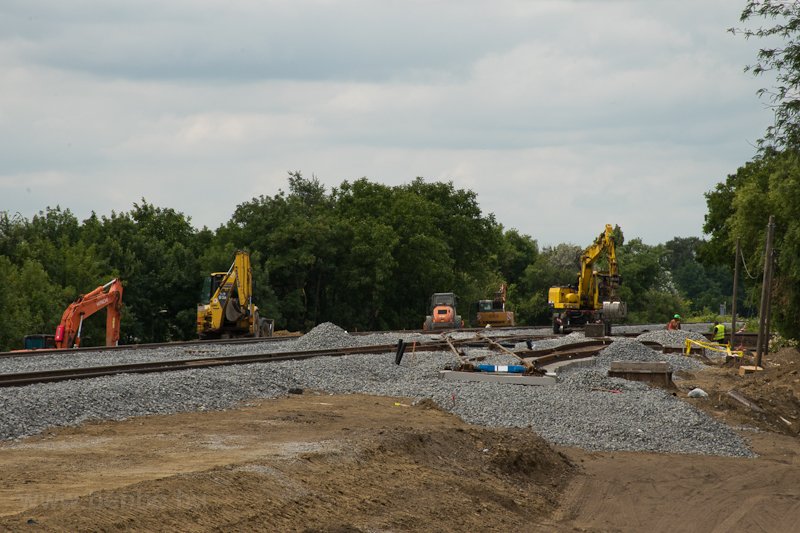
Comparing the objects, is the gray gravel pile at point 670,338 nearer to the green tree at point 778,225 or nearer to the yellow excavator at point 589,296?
the green tree at point 778,225

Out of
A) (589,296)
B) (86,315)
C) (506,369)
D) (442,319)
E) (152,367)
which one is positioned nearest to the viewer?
(152,367)

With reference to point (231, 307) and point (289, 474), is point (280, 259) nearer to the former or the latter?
point (231, 307)

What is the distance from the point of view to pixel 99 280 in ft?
209

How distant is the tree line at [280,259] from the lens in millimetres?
62906

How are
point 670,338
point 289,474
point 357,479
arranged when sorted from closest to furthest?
1. point 289,474
2. point 357,479
3. point 670,338

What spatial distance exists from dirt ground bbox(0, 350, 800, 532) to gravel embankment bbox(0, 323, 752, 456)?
58 cm

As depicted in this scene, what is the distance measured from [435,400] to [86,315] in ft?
63.8

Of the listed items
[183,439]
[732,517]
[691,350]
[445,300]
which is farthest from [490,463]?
[445,300]

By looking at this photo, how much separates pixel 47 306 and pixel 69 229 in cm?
2351

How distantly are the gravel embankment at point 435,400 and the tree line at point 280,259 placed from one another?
112 ft

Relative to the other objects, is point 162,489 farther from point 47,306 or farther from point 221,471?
point 47,306

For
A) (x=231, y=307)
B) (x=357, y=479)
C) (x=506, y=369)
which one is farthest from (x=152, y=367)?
(x=231, y=307)

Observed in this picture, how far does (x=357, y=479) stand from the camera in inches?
456

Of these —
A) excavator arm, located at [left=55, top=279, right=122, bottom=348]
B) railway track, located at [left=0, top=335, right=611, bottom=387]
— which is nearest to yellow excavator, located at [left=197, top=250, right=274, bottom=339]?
excavator arm, located at [left=55, top=279, right=122, bottom=348]
